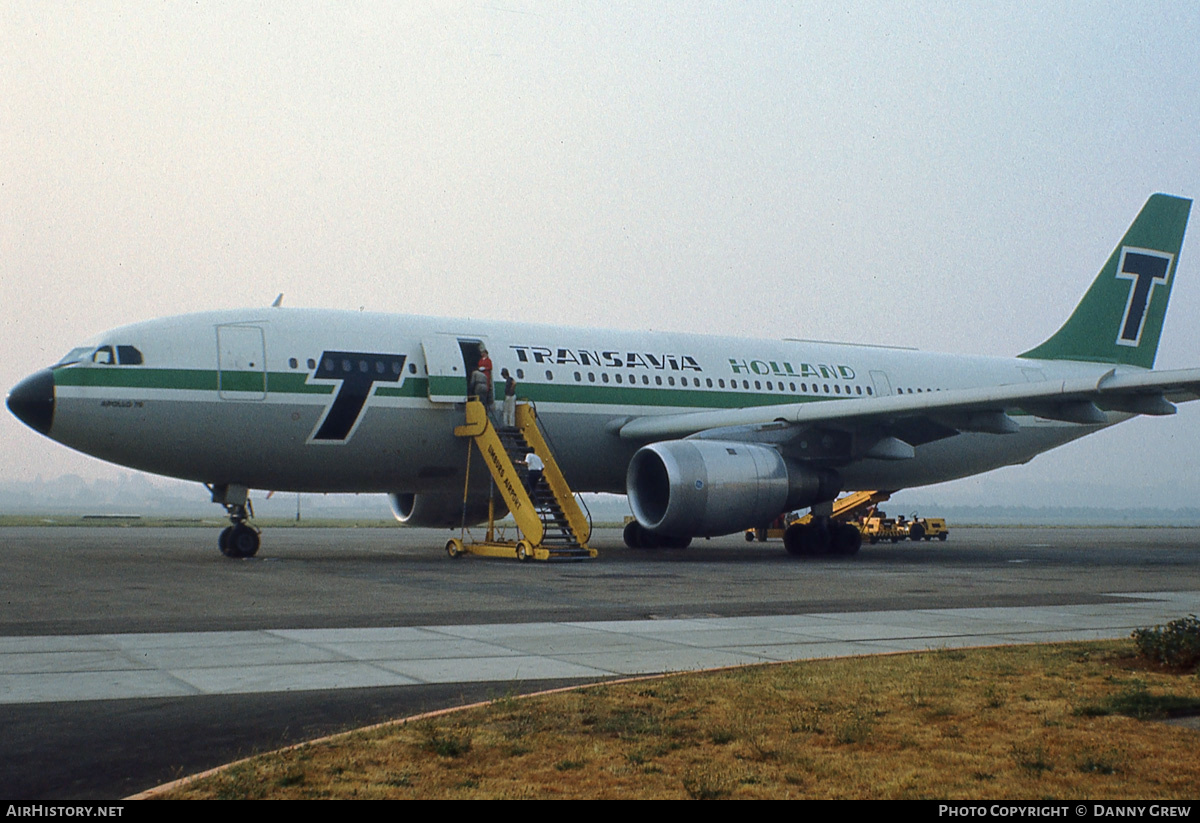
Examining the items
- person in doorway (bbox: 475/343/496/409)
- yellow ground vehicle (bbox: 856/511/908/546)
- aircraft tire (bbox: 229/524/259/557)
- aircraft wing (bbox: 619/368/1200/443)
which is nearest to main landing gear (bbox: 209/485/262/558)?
aircraft tire (bbox: 229/524/259/557)

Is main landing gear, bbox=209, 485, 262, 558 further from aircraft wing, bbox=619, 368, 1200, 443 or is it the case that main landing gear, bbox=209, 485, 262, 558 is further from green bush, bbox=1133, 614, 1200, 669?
green bush, bbox=1133, 614, 1200, 669

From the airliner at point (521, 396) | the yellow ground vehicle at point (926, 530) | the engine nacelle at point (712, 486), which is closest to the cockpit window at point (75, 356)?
the airliner at point (521, 396)

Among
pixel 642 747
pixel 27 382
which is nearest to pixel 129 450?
pixel 27 382

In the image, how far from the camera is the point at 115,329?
58.0 ft

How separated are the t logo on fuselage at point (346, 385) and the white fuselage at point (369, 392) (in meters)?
0.02

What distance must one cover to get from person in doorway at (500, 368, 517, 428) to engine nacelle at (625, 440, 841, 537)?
2.25 m

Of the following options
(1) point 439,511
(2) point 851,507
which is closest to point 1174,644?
(1) point 439,511

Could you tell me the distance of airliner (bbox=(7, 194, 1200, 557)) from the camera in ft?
57.0

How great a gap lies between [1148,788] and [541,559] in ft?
46.2

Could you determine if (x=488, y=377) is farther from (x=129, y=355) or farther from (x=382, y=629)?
(x=382, y=629)

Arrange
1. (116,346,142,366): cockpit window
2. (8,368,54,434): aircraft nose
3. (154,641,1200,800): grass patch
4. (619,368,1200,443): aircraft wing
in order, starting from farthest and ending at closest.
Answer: (619,368,1200,443): aircraft wing < (116,346,142,366): cockpit window < (8,368,54,434): aircraft nose < (154,641,1200,800): grass patch

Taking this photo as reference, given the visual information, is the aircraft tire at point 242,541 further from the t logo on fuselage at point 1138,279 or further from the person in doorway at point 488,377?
the t logo on fuselage at point 1138,279

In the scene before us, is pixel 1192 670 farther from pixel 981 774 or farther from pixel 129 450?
pixel 129 450

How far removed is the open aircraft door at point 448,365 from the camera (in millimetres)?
19438
